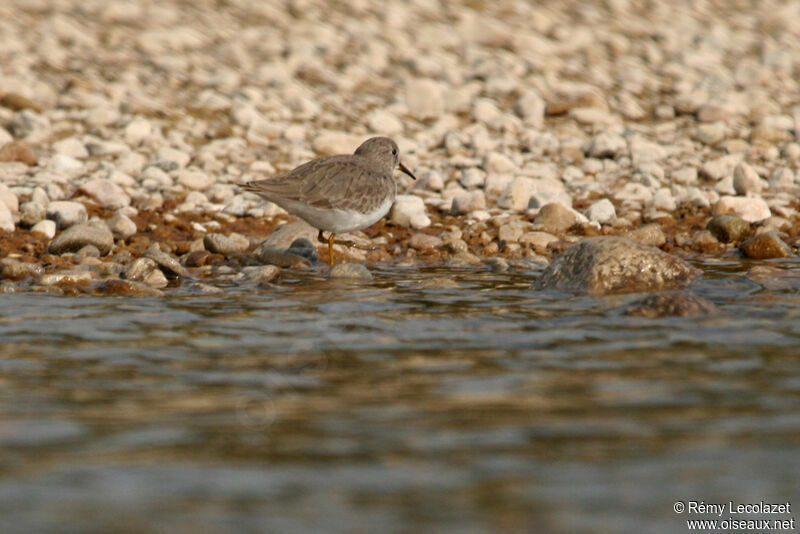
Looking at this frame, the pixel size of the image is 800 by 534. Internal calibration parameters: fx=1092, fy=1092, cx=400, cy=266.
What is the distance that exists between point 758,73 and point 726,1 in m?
6.35

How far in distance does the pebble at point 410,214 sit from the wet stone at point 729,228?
3.17m

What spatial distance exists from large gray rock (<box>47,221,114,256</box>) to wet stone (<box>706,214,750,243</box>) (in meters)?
6.48

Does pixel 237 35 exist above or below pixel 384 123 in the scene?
above

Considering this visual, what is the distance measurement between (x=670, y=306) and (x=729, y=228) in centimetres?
403

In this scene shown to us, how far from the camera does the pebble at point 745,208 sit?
1240cm

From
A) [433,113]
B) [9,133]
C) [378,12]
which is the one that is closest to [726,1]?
[378,12]

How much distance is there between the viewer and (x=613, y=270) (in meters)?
9.53

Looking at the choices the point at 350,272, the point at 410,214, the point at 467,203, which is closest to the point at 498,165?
the point at 467,203

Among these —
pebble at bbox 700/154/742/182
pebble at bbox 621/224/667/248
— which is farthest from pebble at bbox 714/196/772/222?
pebble at bbox 700/154/742/182

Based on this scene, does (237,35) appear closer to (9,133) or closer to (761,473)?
(9,133)

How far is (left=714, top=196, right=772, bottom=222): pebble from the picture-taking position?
1240 cm

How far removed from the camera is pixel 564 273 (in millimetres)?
9664

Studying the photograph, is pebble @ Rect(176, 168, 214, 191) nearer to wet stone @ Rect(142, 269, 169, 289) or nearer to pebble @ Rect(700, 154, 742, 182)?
wet stone @ Rect(142, 269, 169, 289)

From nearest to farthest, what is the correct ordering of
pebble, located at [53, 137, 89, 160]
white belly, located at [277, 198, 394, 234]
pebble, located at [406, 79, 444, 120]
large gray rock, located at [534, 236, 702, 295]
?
large gray rock, located at [534, 236, 702, 295] < white belly, located at [277, 198, 394, 234] < pebble, located at [53, 137, 89, 160] < pebble, located at [406, 79, 444, 120]
